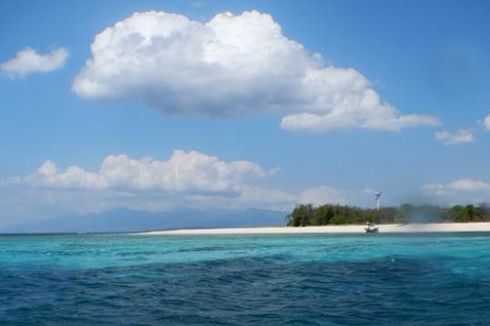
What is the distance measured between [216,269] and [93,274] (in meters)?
6.84

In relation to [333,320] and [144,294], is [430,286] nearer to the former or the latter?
[333,320]

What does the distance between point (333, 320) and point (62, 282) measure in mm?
15918

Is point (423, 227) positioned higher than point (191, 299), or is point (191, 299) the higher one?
point (423, 227)

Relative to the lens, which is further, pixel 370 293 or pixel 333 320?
pixel 370 293

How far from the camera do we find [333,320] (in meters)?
16.5

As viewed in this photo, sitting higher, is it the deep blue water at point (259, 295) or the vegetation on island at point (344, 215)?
the vegetation on island at point (344, 215)

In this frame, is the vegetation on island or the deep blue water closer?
the deep blue water

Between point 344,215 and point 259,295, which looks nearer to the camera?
point 259,295

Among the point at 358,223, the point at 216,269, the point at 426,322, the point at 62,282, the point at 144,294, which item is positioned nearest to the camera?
the point at 426,322

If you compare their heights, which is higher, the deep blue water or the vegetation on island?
the vegetation on island

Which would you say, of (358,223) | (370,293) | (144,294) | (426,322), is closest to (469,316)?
(426,322)

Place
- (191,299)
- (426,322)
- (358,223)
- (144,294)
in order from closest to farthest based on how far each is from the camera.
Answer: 1. (426,322)
2. (191,299)
3. (144,294)
4. (358,223)

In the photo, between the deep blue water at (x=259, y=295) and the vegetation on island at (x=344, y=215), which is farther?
the vegetation on island at (x=344, y=215)

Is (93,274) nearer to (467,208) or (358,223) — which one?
(467,208)
